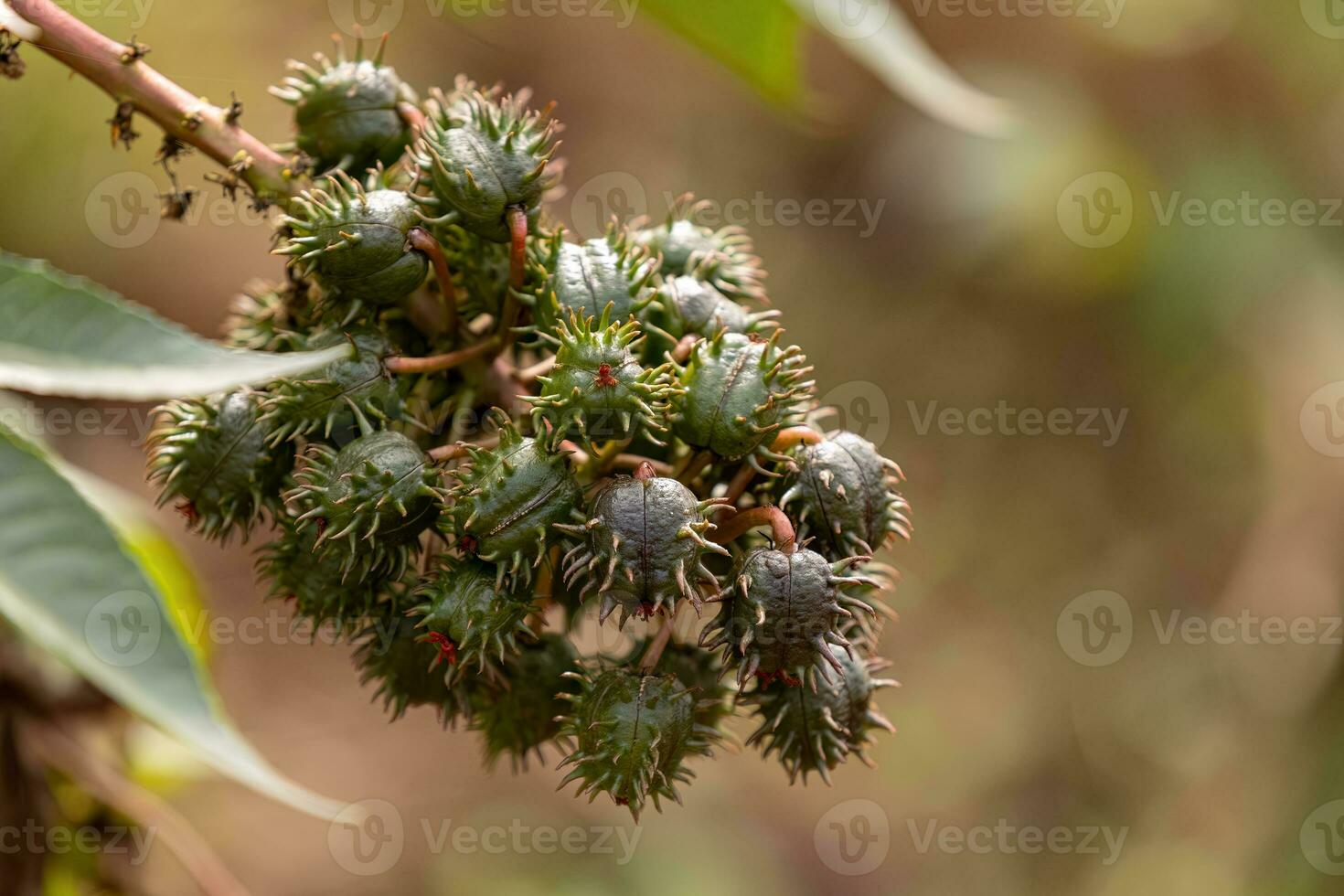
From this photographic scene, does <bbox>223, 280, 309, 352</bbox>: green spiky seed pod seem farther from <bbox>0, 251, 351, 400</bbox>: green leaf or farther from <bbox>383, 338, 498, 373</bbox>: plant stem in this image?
<bbox>0, 251, 351, 400</bbox>: green leaf

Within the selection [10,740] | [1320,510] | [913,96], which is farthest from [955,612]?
[10,740]

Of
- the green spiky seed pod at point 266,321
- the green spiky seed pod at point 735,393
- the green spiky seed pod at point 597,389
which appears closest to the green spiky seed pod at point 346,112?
the green spiky seed pod at point 266,321

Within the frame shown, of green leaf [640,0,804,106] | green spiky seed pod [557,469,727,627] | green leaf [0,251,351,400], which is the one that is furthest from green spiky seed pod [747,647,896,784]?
green leaf [640,0,804,106]

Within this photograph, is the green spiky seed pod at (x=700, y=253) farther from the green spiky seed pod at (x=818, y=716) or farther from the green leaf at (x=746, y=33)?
the green spiky seed pod at (x=818, y=716)

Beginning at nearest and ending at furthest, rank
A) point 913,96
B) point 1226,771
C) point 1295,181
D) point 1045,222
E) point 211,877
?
point 913,96
point 211,877
point 1226,771
point 1295,181
point 1045,222

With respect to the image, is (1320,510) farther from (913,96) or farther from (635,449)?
(635,449)

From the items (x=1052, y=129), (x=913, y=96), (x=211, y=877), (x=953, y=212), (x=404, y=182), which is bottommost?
(x=211, y=877)

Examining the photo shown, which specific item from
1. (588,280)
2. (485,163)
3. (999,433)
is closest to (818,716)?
(588,280)

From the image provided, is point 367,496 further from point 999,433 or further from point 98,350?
point 999,433
